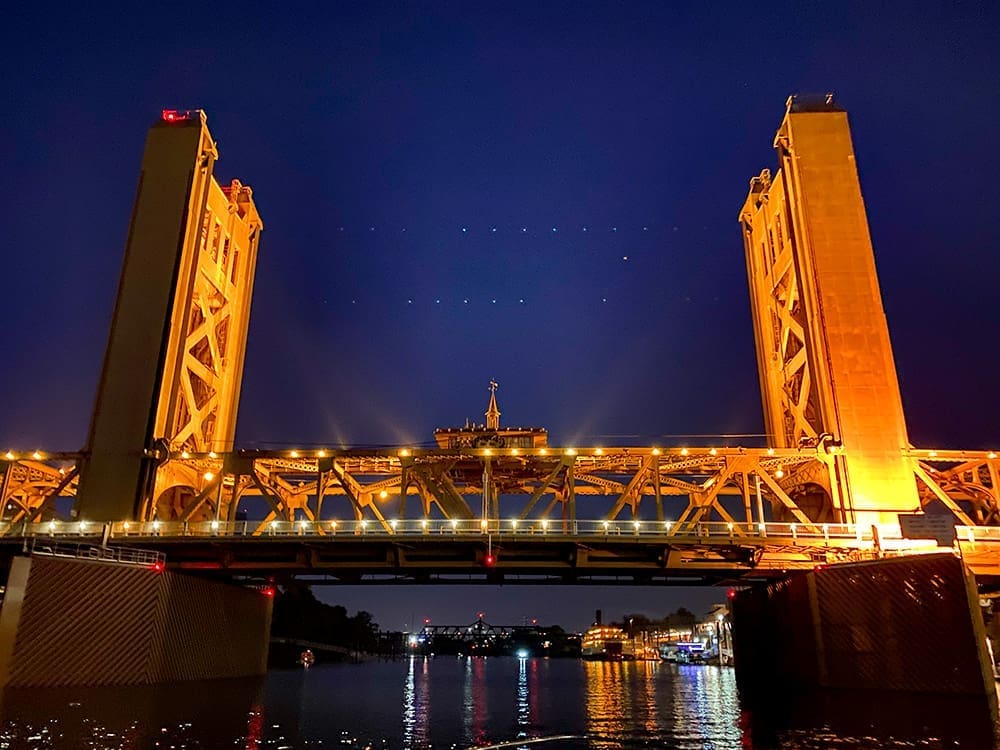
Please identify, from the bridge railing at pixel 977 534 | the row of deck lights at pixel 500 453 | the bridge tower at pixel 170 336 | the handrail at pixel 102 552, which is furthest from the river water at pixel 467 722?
the bridge tower at pixel 170 336

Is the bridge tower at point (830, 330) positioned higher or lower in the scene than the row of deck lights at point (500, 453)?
higher

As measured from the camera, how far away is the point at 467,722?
92.4 feet

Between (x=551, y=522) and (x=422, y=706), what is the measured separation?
11675 millimetres

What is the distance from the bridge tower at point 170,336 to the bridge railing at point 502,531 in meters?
3.12

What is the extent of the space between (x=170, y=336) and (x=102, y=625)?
2254cm

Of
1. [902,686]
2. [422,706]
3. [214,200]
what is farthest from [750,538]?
[214,200]

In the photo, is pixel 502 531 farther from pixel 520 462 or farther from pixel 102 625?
pixel 102 625

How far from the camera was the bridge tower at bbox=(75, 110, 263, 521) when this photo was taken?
1877 inches

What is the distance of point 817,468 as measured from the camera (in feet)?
157

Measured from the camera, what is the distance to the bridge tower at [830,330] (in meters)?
44.9

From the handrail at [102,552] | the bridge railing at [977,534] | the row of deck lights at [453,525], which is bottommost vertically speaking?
the handrail at [102,552]

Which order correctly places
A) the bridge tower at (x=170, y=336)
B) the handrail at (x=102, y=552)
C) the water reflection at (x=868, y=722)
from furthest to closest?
the bridge tower at (x=170, y=336)
the handrail at (x=102, y=552)
the water reflection at (x=868, y=722)

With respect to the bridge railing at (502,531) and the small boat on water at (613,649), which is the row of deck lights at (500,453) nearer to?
the bridge railing at (502,531)

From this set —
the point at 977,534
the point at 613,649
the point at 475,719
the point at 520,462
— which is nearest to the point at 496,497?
the point at 520,462
